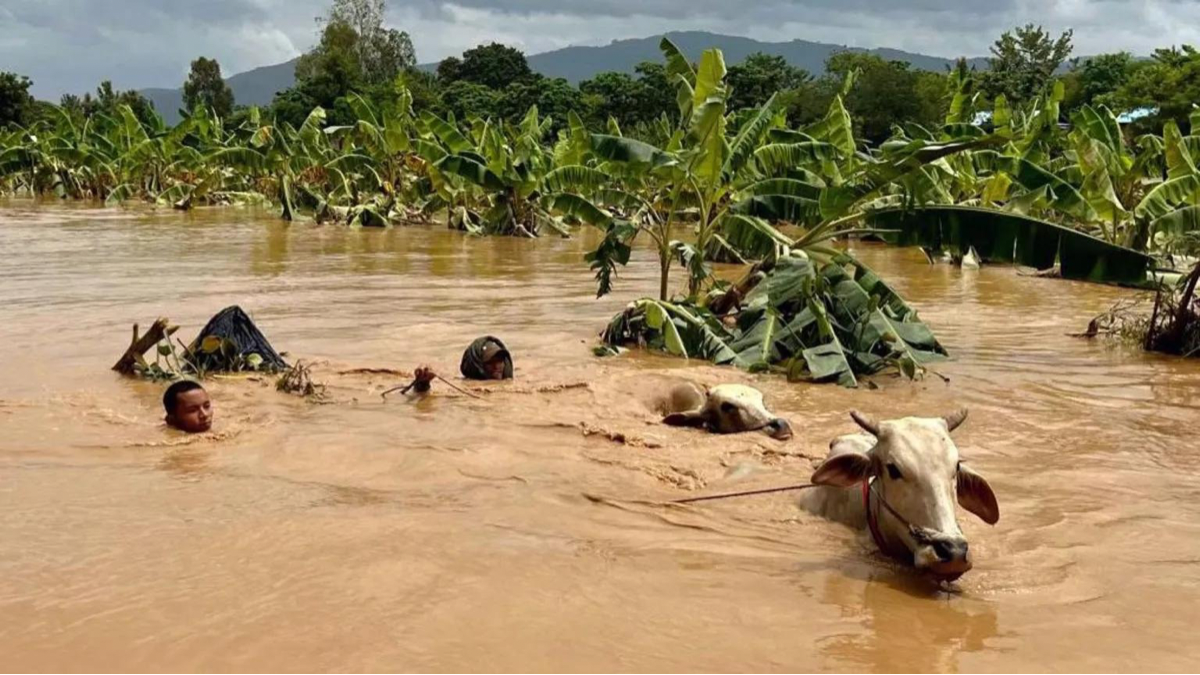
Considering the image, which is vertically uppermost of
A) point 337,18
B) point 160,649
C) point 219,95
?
point 337,18

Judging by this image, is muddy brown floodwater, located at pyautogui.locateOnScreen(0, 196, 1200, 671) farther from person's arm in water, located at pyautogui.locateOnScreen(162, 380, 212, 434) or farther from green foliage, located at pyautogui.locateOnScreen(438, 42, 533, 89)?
green foliage, located at pyautogui.locateOnScreen(438, 42, 533, 89)

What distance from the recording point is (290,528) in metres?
4.77

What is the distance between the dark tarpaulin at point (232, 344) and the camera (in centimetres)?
823

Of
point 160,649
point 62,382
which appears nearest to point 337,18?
point 62,382

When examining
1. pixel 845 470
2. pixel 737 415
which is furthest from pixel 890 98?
pixel 845 470

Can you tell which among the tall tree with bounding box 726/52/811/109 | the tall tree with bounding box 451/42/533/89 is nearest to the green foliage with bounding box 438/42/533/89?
the tall tree with bounding box 451/42/533/89

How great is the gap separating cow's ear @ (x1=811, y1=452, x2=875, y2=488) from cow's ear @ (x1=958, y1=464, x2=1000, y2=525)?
0.35 meters

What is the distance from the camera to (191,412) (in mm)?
6457

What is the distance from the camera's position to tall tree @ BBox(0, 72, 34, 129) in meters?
46.0

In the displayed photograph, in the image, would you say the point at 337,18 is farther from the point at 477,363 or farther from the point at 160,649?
the point at 160,649

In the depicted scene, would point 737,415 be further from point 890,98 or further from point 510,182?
point 890,98

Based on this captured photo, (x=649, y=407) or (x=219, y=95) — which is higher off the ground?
(x=219, y=95)

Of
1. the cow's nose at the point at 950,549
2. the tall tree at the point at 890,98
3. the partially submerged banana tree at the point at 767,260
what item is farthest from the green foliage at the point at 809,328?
the tall tree at the point at 890,98

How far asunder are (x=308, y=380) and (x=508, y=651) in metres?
4.43
